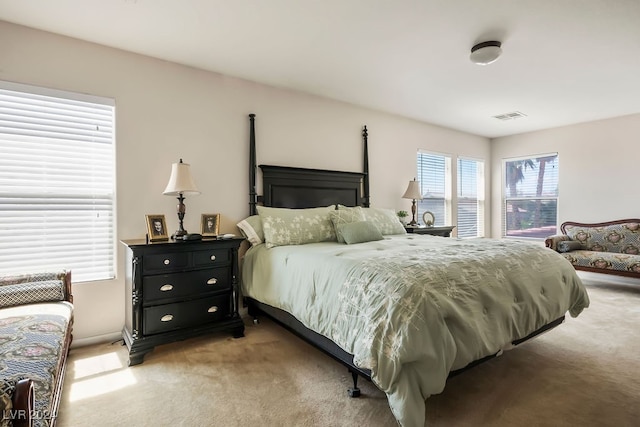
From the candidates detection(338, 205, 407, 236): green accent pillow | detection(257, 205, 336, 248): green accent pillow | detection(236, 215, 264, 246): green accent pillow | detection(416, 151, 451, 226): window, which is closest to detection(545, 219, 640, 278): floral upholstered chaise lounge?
detection(416, 151, 451, 226): window

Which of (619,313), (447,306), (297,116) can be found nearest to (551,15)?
(447,306)

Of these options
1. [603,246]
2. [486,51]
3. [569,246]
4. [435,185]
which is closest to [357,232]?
[486,51]

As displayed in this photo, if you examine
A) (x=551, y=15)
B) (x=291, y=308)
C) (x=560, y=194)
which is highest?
(x=551, y=15)

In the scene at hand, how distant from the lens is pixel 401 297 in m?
1.62

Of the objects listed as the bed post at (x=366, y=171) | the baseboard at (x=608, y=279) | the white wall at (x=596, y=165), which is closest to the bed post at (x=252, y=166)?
the bed post at (x=366, y=171)

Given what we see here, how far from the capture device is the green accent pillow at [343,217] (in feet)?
10.4

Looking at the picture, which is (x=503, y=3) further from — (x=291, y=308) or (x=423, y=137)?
(x=423, y=137)

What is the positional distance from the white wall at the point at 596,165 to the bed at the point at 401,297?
3382 millimetres

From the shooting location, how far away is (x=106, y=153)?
2.76 metres

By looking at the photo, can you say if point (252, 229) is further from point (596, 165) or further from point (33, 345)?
point (596, 165)

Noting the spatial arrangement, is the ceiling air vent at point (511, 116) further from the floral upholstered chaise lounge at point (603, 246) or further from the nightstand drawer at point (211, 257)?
the nightstand drawer at point (211, 257)

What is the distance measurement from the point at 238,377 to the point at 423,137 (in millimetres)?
4385

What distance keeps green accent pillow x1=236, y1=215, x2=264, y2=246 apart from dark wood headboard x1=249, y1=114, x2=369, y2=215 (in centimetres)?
22

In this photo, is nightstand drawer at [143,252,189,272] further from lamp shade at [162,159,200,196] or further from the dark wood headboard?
the dark wood headboard
